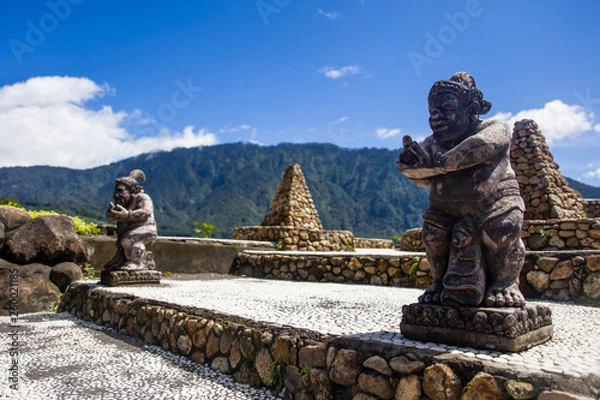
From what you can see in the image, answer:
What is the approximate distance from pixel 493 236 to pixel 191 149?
444ft

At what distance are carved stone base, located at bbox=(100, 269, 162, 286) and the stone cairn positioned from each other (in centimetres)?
712

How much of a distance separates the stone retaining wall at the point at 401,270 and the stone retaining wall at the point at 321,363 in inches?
170

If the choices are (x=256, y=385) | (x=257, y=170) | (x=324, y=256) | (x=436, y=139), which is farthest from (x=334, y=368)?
(x=257, y=170)

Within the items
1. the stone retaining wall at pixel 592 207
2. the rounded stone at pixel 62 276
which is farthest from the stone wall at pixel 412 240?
the rounded stone at pixel 62 276

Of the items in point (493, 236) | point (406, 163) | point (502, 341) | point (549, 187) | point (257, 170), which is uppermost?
point (257, 170)

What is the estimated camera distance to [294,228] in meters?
15.5

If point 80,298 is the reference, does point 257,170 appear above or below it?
above

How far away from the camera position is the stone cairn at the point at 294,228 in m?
15.4

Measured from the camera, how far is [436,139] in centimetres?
343

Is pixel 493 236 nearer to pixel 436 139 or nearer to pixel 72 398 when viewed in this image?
pixel 436 139

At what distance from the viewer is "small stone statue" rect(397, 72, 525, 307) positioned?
3109 millimetres

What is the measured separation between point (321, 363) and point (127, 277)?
202 inches

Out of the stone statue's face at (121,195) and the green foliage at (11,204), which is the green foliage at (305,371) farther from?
the green foliage at (11,204)

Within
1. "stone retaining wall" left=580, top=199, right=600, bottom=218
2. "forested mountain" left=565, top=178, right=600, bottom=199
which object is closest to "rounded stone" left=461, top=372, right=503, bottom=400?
"stone retaining wall" left=580, top=199, right=600, bottom=218
